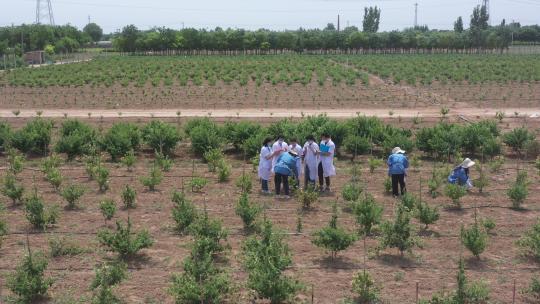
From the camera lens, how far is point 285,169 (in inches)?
489

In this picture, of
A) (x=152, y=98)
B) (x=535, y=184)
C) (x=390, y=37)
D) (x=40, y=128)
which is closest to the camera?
(x=535, y=184)

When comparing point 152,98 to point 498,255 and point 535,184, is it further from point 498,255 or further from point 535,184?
point 498,255

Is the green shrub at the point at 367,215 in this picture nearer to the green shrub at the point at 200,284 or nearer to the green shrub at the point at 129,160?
the green shrub at the point at 200,284

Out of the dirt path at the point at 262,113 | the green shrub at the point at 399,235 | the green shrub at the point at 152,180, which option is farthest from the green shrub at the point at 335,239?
the dirt path at the point at 262,113

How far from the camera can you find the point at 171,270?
343 inches

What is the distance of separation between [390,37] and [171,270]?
88017 mm

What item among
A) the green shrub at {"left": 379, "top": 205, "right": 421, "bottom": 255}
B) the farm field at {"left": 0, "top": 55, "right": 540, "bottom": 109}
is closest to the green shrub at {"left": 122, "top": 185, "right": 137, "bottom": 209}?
the green shrub at {"left": 379, "top": 205, "right": 421, "bottom": 255}

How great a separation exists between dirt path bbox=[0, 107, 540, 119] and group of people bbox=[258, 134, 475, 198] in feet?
37.1

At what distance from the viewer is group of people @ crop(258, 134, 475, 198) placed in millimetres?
12492

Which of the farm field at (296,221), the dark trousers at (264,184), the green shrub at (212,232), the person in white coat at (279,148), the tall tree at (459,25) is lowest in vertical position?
the farm field at (296,221)

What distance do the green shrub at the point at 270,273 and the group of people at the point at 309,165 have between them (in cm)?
426

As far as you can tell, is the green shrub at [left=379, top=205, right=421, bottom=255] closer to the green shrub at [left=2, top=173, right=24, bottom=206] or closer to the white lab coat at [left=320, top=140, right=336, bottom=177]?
the white lab coat at [left=320, top=140, right=336, bottom=177]

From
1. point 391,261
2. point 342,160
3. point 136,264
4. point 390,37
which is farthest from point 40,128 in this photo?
point 390,37

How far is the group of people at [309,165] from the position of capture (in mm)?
12492
